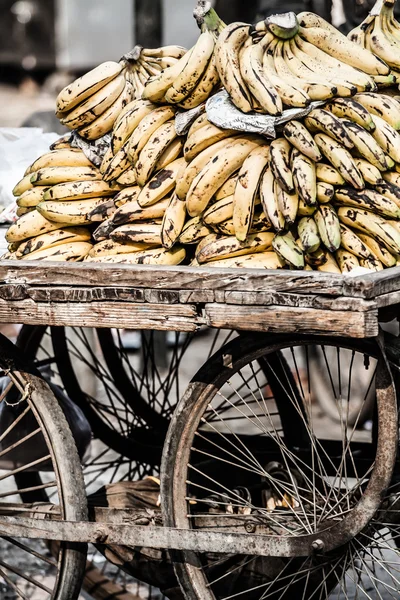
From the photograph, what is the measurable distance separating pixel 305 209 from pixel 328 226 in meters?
0.09

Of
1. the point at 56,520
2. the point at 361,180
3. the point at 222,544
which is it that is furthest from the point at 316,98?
the point at 56,520

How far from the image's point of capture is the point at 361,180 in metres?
2.36

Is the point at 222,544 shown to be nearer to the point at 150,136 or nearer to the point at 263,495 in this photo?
the point at 263,495

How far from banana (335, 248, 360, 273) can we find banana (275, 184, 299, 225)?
0.17 metres

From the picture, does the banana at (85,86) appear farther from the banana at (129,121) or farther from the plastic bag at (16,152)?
the plastic bag at (16,152)

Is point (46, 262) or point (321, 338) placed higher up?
point (46, 262)

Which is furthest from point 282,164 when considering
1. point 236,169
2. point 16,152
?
point 16,152

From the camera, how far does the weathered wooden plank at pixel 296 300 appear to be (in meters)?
2.09

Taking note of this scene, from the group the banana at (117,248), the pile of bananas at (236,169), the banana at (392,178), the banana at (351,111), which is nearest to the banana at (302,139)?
the pile of bananas at (236,169)

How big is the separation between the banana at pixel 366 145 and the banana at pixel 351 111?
0.06 ft

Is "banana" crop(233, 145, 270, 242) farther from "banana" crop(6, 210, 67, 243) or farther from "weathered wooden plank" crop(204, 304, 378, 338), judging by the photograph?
"banana" crop(6, 210, 67, 243)

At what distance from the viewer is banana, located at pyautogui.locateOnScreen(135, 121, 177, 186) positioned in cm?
259

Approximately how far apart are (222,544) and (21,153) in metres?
1.83

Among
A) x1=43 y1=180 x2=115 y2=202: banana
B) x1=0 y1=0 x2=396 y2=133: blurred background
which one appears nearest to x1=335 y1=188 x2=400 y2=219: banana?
x1=43 y1=180 x2=115 y2=202: banana
